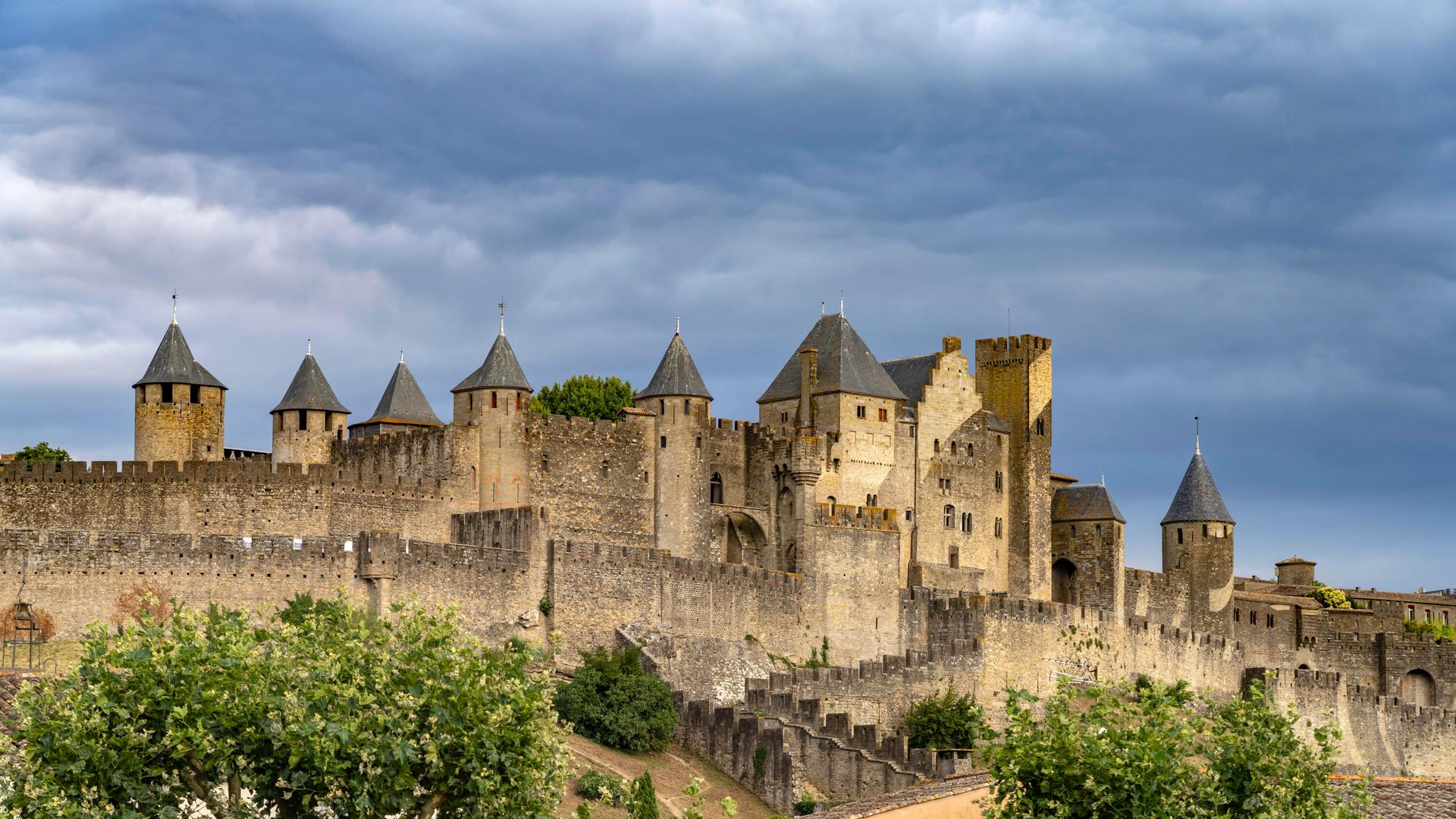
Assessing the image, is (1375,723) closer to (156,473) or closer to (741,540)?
(741,540)

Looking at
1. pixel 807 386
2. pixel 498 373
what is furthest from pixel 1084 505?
pixel 498 373

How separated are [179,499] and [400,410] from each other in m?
13.6

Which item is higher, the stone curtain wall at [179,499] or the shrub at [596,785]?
the stone curtain wall at [179,499]

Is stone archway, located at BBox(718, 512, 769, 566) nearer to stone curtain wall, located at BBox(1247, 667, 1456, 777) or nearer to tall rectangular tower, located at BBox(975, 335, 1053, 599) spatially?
tall rectangular tower, located at BBox(975, 335, 1053, 599)

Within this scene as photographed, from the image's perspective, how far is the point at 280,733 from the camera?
31.6 m

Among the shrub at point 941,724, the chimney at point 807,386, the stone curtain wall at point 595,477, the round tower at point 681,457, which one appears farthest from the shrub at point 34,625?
the chimney at point 807,386

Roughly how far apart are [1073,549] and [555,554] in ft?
97.0

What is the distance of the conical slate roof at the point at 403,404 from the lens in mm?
75625

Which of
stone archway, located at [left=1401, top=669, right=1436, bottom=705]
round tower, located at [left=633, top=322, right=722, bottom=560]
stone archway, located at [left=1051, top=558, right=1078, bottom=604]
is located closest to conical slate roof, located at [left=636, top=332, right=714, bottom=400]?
round tower, located at [left=633, top=322, right=722, bottom=560]

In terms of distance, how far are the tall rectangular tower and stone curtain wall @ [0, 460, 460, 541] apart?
28.4m

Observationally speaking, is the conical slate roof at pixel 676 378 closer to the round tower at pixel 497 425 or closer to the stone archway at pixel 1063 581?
the round tower at pixel 497 425

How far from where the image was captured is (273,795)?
106 ft

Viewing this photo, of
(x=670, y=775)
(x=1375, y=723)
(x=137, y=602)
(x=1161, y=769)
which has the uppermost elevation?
(x=137, y=602)

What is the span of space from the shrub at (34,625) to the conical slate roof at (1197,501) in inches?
1980
